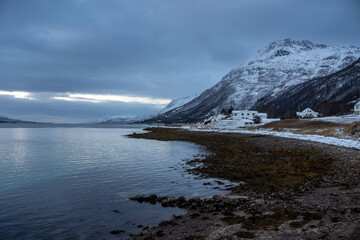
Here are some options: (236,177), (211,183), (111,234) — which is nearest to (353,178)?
(236,177)

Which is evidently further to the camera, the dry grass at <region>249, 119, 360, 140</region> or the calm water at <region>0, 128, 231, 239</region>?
the dry grass at <region>249, 119, 360, 140</region>

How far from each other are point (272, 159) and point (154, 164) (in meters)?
14.9

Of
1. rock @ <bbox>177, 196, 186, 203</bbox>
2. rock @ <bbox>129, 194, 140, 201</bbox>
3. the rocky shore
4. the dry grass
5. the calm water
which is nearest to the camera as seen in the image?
the rocky shore

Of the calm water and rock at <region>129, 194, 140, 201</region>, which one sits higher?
rock at <region>129, 194, 140, 201</region>

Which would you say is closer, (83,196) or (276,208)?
(276,208)

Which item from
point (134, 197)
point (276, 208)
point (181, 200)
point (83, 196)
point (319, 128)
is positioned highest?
point (319, 128)

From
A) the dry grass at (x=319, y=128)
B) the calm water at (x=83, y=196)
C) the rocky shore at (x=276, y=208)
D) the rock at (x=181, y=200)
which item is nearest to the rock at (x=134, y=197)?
the rocky shore at (x=276, y=208)

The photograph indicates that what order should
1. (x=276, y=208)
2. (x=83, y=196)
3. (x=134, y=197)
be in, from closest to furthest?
(x=276, y=208) < (x=134, y=197) < (x=83, y=196)

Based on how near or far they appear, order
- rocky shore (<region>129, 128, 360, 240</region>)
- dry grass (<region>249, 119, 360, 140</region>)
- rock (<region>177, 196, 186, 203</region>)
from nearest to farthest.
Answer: rocky shore (<region>129, 128, 360, 240</region>) < rock (<region>177, 196, 186, 203</region>) < dry grass (<region>249, 119, 360, 140</region>)

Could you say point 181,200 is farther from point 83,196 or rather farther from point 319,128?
point 319,128

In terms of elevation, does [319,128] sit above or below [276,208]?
above

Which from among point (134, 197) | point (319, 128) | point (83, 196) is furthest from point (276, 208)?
point (319, 128)

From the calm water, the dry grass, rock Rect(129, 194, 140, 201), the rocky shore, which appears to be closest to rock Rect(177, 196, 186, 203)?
the rocky shore

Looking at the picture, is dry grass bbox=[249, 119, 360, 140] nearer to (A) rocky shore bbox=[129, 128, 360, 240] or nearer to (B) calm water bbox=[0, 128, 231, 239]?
(A) rocky shore bbox=[129, 128, 360, 240]
